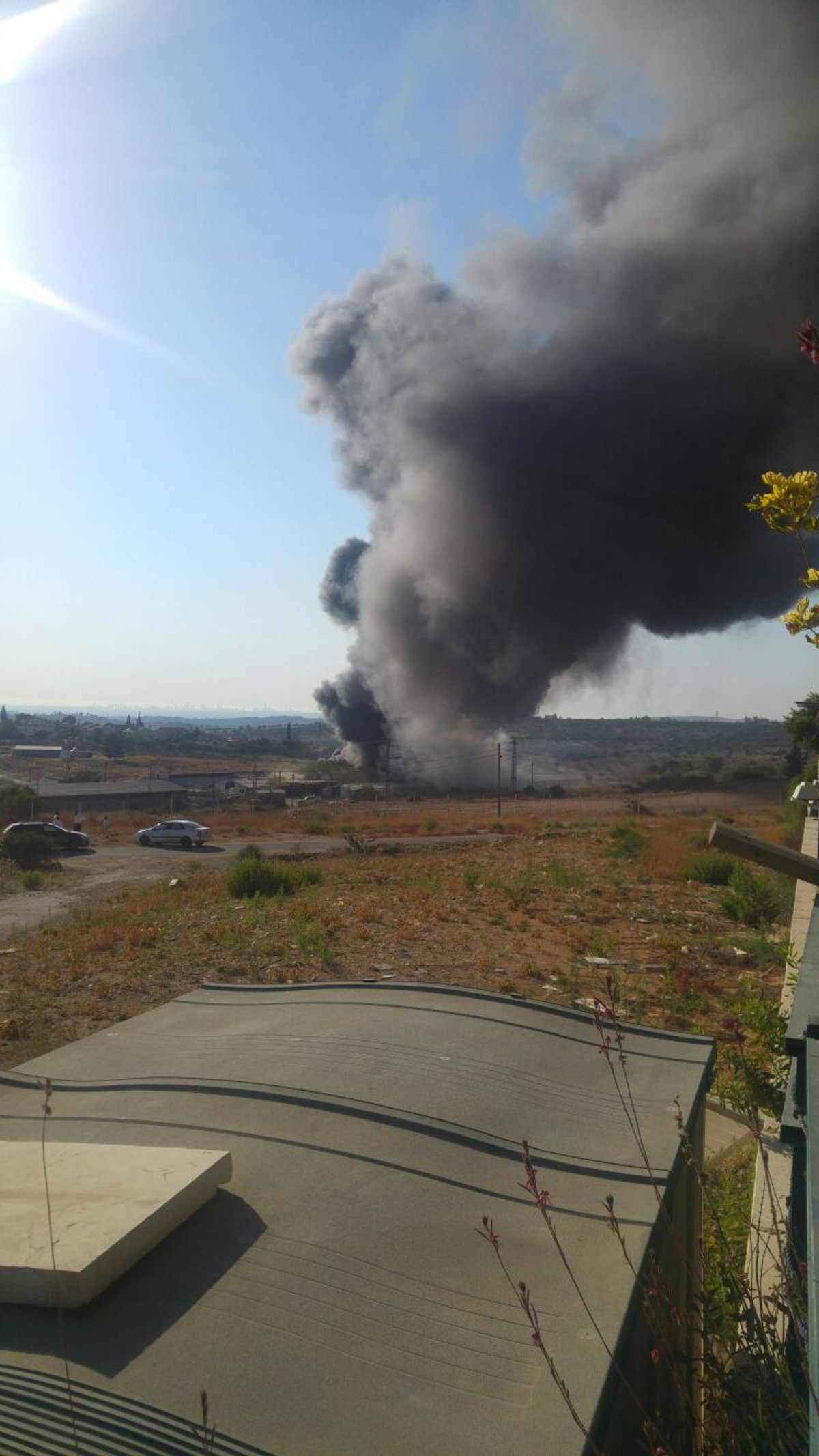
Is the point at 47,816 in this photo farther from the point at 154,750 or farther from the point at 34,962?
the point at 154,750

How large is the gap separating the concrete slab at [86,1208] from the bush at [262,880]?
47.8 ft

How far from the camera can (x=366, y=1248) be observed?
2.64m

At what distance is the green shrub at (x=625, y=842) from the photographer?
75.2ft

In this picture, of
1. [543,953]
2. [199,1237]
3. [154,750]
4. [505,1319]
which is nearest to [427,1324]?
[505,1319]

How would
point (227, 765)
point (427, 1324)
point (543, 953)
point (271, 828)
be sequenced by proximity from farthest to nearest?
point (227, 765), point (271, 828), point (543, 953), point (427, 1324)

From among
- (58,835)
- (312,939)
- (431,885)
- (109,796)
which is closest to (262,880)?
(431,885)

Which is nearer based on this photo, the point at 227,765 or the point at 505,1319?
the point at 505,1319

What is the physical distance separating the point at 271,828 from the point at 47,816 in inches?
343

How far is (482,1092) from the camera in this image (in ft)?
12.3

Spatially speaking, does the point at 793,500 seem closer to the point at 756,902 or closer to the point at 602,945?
the point at 602,945

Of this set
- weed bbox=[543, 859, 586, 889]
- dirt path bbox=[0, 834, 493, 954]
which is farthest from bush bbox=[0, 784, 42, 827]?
weed bbox=[543, 859, 586, 889]

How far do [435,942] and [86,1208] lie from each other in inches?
427

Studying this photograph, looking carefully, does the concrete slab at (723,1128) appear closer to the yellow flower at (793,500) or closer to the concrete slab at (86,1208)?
the concrete slab at (86,1208)

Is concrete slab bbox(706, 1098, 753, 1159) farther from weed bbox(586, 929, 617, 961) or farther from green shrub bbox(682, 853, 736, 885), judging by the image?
green shrub bbox(682, 853, 736, 885)
